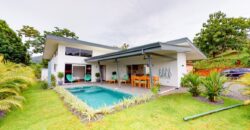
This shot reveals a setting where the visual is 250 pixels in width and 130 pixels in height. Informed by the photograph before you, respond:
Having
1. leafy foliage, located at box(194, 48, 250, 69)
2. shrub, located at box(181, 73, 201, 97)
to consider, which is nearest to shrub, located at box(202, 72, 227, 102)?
shrub, located at box(181, 73, 201, 97)

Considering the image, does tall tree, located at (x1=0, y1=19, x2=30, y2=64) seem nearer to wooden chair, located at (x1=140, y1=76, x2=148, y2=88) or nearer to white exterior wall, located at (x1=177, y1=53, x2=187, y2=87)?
wooden chair, located at (x1=140, y1=76, x2=148, y2=88)

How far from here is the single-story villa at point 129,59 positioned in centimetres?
825

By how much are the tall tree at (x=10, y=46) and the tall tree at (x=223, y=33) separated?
97.9 feet

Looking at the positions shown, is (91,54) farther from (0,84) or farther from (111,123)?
(111,123)

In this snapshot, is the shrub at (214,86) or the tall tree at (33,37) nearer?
the shrub at (214,86)

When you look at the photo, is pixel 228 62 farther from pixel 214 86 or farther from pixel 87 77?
pixel 87 77

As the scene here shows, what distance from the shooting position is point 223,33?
64.2 ft

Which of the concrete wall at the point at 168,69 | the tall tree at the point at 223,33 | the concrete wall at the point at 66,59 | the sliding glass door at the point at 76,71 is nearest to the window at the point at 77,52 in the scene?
the concrete wall at the point at 66,59

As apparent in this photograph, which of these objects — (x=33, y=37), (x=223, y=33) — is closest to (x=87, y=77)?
(x=33, y=37)

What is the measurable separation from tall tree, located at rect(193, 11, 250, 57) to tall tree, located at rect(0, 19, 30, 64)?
29.8 metres

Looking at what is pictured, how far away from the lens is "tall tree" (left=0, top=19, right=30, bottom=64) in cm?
1380

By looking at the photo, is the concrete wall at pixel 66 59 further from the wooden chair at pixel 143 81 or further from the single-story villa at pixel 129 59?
the wooden chair at pixel 143 81

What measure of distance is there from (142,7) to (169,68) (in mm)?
5850

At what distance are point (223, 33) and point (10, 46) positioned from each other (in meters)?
31.7
